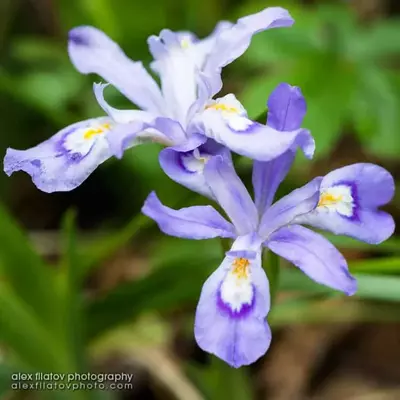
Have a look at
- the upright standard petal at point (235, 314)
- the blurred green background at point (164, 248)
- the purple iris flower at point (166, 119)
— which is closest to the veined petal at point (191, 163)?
the purple iris flower at point (166, 119)

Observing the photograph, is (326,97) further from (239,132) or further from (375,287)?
(239,132)

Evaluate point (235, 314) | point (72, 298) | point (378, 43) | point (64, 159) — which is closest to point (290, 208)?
point (235, 314)

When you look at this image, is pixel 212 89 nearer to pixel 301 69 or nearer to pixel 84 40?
pixel 84 40

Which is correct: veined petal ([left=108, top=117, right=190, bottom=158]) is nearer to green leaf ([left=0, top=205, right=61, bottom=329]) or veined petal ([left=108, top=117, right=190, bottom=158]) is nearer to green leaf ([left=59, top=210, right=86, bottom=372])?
green leaf ([left=59, top=210, right=86, bottom=372])

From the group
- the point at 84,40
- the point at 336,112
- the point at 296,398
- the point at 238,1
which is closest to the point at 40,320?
the point at 84,40

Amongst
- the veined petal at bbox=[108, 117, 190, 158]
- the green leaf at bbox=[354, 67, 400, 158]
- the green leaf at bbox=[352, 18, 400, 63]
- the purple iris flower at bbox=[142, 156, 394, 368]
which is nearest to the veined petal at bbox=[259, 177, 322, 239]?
the purple iris flower at bbox=[142, 156, 394, 368]

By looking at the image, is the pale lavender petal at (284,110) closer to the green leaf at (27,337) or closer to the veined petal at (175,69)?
the veined petal at (175,69)
